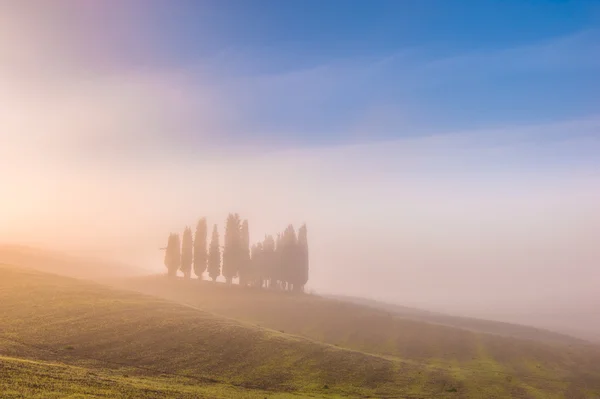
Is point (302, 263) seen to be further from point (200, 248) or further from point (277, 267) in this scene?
point (200, 248)

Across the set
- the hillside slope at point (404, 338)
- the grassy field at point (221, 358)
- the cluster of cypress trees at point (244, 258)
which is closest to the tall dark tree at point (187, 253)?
the cluster of cypress trees at point (244, 258)

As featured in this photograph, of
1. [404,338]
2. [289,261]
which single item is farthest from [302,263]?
[404,338]

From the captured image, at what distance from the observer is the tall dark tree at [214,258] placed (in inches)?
6058

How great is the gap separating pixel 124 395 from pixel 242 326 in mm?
43752

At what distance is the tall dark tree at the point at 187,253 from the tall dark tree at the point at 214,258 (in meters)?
8.86

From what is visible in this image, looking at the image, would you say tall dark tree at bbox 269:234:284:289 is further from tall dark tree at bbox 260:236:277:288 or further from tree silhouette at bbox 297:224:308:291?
tree silhouette at bbox 297:224:308:291

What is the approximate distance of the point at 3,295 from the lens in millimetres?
83250

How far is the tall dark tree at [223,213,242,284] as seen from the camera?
495 ft

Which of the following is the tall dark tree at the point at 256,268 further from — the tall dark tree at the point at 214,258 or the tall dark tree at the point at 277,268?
the tall dark tree at the point at 214,258

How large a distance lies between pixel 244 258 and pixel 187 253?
2464 cm

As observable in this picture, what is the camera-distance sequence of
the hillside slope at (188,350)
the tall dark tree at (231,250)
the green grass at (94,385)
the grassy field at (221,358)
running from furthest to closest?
the tall dark tree at (231,250) < the hillside slope at (188,350) < the grassy field at (221,358) < the green grass at (94,385)

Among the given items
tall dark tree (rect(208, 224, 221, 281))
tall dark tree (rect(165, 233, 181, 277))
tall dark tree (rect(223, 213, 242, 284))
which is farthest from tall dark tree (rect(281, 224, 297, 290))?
tall dark tree (rect(165, 233, 181, 277))

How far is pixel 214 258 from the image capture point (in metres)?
155

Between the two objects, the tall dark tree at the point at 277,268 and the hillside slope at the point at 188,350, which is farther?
the tall dark tree at the point at 277,268
